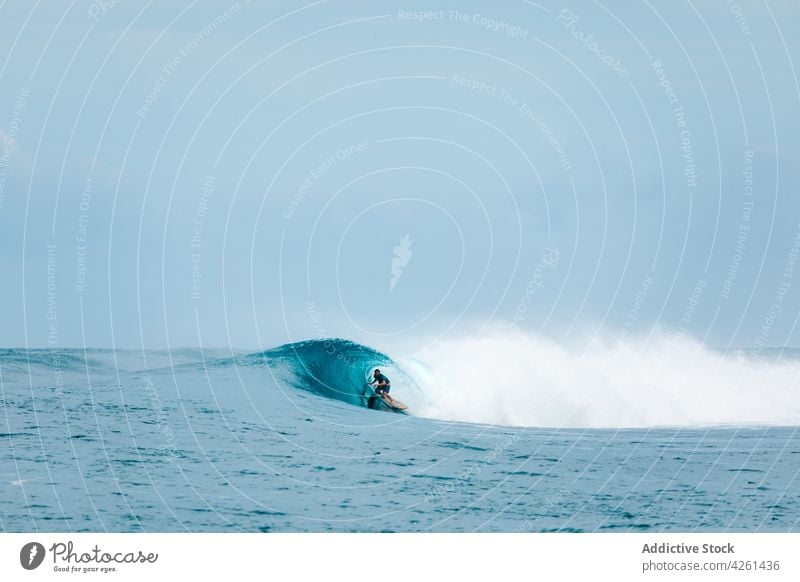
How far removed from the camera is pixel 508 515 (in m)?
23.5

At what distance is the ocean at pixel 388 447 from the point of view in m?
23.3

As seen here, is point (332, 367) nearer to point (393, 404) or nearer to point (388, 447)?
point (393, 404)

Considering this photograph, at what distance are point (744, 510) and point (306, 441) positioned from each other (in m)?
13.5

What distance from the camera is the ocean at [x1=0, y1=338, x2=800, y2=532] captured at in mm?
23297

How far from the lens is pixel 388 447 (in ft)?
102

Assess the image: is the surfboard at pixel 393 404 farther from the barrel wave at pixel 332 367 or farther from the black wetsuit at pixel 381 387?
the barrel wave at pixel 332 367

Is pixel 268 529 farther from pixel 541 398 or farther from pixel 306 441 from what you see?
pixel 541 398

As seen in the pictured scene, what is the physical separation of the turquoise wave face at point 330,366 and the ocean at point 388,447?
160 millimetres

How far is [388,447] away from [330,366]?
17050 millimetres
